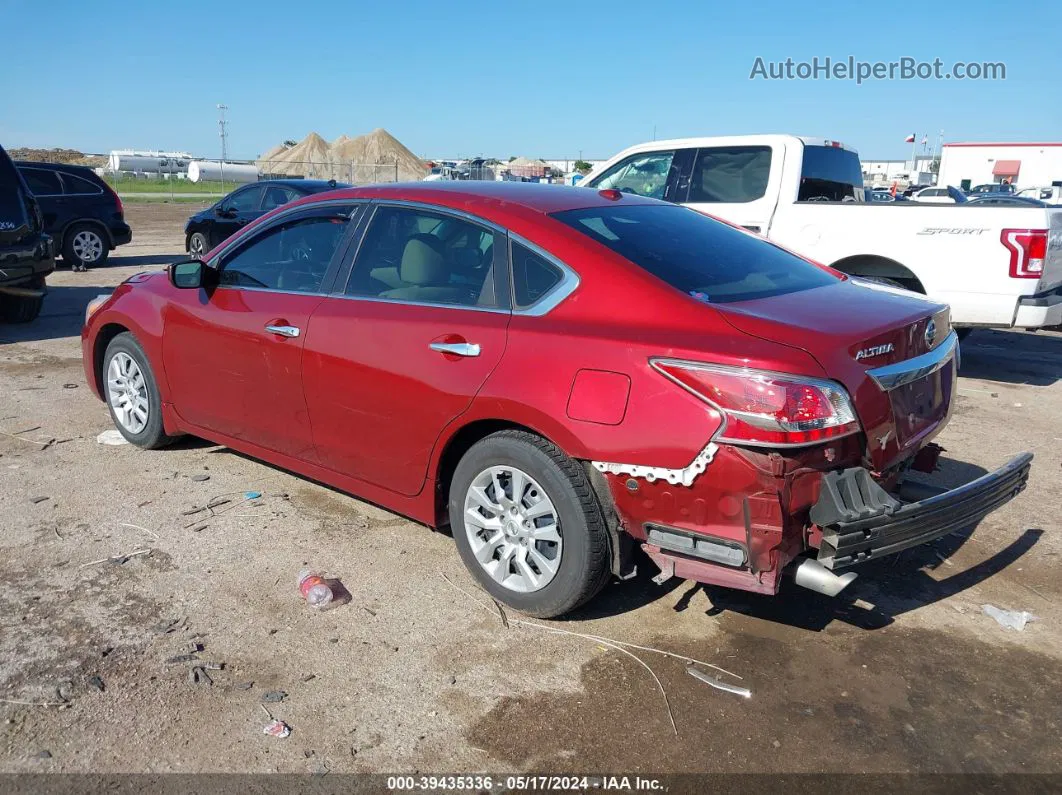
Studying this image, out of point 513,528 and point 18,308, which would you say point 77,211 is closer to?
point 18,308

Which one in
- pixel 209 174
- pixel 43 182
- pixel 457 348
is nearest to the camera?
pixel 457 348

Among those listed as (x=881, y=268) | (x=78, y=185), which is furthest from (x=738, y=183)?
(x=78, y=185)

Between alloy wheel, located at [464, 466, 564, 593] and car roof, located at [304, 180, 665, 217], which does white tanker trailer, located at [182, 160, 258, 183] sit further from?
alloy wheel, located at [464, 466, 564, 593]

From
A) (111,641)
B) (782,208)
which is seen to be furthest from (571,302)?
(782,208)

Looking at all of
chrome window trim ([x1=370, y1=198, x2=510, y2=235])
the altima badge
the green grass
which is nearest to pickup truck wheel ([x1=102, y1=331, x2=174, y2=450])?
chrome window trim ([x1=370, y1=198, x2=510, y2=235])

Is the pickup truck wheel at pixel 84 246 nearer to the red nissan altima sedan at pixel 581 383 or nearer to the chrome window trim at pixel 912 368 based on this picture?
the red nissan altima sedan at pixel 581 383

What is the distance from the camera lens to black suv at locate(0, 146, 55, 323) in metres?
9.34

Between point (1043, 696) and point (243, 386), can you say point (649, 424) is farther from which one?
point (243, 386)

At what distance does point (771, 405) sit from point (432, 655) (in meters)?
1.62

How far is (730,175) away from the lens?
879cm

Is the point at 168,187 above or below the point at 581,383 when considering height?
above

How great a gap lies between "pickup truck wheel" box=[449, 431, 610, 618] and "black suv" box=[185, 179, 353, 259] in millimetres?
11259

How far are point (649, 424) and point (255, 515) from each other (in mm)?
2536

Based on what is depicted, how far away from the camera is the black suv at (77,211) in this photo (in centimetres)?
1477
